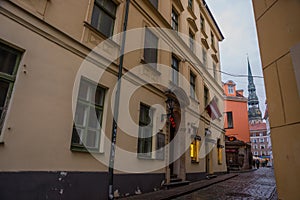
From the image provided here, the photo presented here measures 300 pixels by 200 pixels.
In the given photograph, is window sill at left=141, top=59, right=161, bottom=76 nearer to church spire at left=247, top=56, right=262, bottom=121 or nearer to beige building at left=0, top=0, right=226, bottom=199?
beige building at left=0, top=0, right=226, bottom=199

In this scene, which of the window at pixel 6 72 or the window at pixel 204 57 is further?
the window at pixel 204 57

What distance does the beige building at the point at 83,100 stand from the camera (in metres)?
4.27

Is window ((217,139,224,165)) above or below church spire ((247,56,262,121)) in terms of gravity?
below

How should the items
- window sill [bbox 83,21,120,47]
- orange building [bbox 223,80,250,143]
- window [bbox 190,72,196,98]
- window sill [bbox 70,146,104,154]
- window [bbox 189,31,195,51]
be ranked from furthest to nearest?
orange building [bbox 223,80,250,143] < window [bbox 189,31,195,51] < window [bbox 190,72,196,98] < window sill [bbox 83,21,120,47] < window sill [bbox 70,146,104,154]

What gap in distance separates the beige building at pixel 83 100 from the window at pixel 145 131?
0.04 metres

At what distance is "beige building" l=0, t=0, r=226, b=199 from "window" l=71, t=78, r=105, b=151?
0.03 m

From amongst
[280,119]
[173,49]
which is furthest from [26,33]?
[173,49]

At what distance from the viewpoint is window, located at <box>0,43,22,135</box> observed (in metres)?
4.16

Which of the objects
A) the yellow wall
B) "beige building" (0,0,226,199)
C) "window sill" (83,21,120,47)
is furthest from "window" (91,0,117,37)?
the yellow wall

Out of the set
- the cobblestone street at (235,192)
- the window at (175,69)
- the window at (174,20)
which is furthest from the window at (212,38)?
the cobblestone street at (235,192)

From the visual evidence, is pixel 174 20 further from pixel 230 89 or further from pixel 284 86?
pixel 230 89

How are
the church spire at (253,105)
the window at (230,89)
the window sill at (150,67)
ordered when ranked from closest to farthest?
1. the window sill at (150,67)
2. the window at (230,89)
3. the church spire at (253,105)

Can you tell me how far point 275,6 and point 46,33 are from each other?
16.0 ft

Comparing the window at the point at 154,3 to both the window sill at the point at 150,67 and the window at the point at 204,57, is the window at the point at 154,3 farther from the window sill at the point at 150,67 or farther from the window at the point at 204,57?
the window at the point at 204,57
